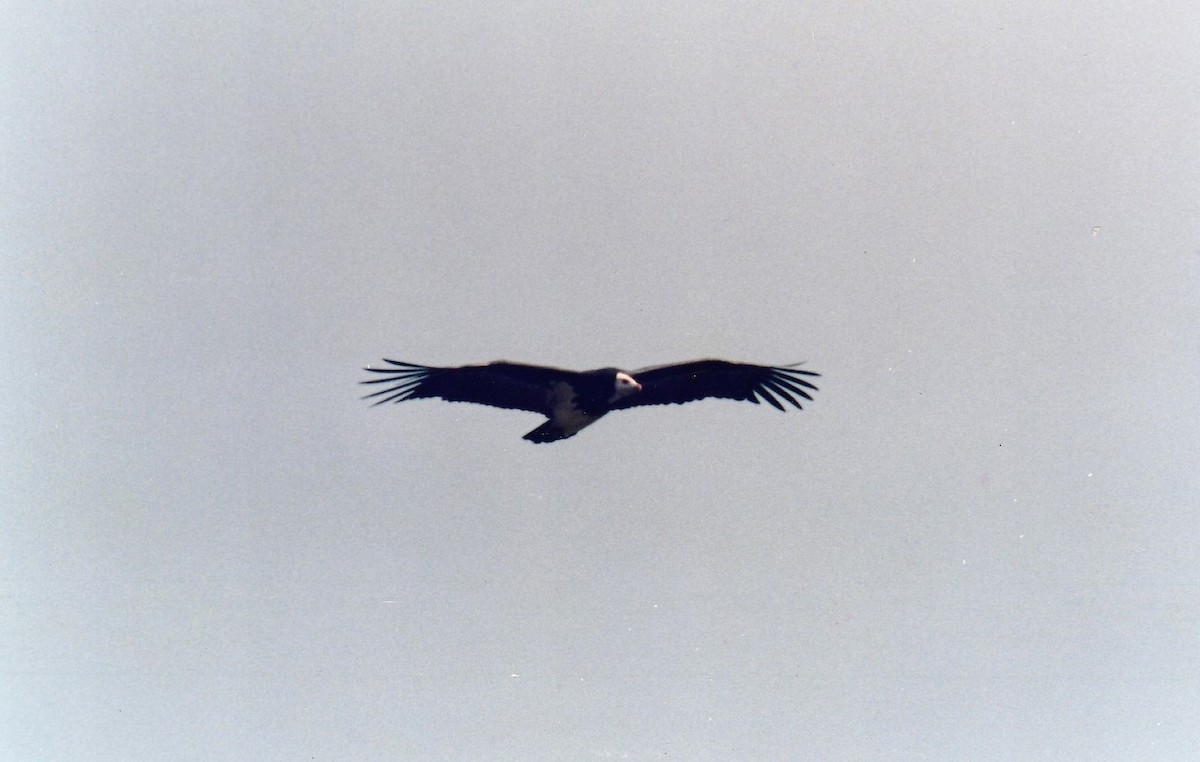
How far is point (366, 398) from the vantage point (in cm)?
1027

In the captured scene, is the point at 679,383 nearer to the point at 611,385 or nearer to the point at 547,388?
the point at 611,385

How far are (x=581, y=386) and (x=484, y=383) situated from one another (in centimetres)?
134

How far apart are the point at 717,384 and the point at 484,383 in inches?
124

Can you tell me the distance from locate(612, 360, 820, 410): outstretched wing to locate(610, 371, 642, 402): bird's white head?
0.10 m

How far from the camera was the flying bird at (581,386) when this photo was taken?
10297 mm

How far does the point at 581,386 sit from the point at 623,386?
0.56m

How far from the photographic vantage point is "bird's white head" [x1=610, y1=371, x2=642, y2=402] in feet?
34.1

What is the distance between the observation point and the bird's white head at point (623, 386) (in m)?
10.4

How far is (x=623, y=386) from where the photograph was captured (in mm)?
10461

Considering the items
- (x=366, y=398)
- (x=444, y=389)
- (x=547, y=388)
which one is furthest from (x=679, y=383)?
(x=366, y=398)

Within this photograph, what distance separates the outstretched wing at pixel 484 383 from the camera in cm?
1020

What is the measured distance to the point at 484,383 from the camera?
10695 mm

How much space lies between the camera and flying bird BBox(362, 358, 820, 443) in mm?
10297

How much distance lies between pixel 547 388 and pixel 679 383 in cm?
181
